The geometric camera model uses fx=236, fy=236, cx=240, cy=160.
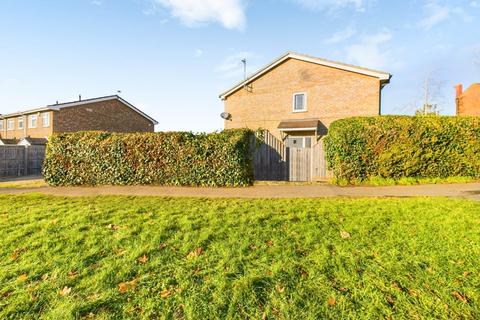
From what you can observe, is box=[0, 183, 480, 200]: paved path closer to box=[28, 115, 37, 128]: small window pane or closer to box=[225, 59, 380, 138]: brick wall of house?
box=[225, 59, 380, 138]: brick wall of house

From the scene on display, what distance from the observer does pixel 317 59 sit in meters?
16.7

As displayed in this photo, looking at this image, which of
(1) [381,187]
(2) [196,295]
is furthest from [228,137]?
(2) [196,295]

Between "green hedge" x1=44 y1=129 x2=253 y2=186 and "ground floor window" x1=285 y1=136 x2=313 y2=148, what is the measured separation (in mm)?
7505

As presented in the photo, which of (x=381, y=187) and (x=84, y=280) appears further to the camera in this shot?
(x=381, y=187)

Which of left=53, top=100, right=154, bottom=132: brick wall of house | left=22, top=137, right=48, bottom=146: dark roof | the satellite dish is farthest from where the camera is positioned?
left=53, top=100, right=154, bottom=132: brick wall of house

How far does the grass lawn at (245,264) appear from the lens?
2.41 meters

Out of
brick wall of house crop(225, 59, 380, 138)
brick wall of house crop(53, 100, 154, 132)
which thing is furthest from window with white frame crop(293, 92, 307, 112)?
brick wall of house crop(53, 100, 154, 132)

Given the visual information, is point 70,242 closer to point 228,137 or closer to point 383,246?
point 383,246

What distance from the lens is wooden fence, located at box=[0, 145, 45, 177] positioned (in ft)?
53.5

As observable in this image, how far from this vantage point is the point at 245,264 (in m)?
3.21

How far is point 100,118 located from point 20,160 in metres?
9.38

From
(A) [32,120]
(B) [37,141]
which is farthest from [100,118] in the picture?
(A) [32,120]

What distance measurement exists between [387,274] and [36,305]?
13.1ft

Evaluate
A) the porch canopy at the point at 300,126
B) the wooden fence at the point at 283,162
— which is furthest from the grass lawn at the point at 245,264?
the porch canopy at the point at 300,126
